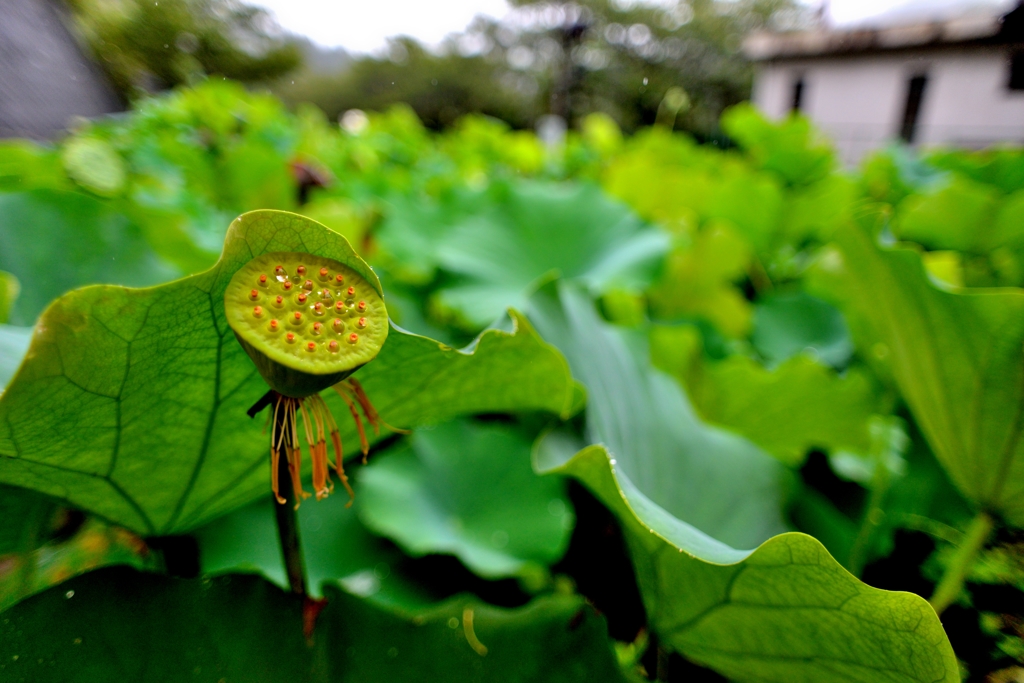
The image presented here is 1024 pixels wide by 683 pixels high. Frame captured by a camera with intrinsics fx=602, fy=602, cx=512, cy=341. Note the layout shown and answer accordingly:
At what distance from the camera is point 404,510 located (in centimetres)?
62

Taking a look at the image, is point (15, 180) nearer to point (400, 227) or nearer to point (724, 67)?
point (400, 227)

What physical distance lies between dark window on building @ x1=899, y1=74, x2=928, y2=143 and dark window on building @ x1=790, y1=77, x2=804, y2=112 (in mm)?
280

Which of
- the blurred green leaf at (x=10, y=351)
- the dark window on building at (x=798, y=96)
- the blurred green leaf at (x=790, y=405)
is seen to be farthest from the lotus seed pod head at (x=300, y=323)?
the dark window on building at (x=798, y=96)

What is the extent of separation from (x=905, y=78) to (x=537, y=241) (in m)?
0.88

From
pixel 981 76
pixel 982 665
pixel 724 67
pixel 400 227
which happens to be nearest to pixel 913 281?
pixel 982 665

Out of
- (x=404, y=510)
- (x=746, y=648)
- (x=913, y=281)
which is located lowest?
(x=404, y=510)

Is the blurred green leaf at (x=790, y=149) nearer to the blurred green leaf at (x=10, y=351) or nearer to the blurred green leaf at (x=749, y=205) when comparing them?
the blurred green leaf at (x=749, y=205)

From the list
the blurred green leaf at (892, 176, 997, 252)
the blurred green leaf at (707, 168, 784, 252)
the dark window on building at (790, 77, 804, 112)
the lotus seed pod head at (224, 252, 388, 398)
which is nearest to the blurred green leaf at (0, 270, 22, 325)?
the lotus seed pod head at (224, 252, 388, 398)

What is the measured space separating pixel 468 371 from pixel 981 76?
3.17ft

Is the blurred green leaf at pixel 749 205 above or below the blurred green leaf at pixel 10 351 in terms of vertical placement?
below

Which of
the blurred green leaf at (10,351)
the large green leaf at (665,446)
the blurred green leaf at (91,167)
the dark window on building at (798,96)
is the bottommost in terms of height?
the large green leaf at (665,446)

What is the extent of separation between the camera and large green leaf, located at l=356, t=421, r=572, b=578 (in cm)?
58

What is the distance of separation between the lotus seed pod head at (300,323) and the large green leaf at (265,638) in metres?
0.16

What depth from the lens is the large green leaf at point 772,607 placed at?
0.24 meters
